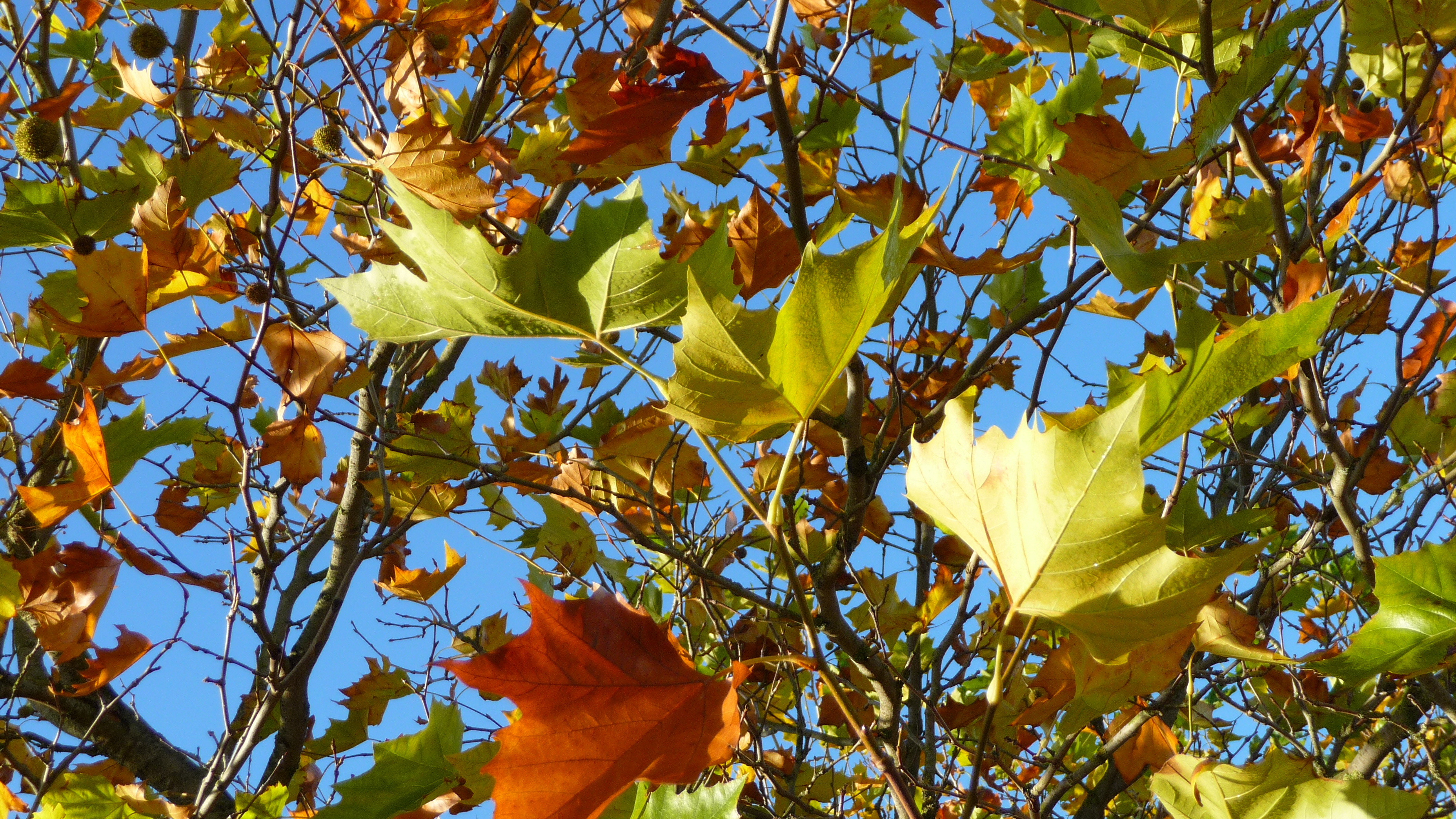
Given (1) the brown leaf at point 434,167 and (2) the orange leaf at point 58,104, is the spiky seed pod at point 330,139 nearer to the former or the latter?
(2) the orange leaf at point 58,104

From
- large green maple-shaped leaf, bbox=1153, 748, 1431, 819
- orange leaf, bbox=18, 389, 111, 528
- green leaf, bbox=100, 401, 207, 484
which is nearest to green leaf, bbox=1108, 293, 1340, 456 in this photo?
large green maple-shaped leaf, bbox=1153, 748, 1431, 819

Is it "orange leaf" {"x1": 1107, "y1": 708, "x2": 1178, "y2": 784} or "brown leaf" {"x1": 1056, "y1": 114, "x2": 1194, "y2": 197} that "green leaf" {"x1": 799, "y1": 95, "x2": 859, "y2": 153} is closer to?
"brown leaf" {"x1": 1056, "y1": 114, "x2": 1194, "y2": 197}

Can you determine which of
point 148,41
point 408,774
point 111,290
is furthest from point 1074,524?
point 148,41

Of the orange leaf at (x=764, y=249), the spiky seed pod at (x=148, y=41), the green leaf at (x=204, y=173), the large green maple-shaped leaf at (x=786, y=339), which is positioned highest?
the spiky seed pod at (x=148, y=41)

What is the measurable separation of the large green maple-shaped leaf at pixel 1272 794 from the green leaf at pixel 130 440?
1.59 metres

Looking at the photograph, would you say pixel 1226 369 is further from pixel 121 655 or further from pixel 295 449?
pixel 121 655

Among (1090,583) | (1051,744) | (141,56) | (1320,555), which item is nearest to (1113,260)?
(1090,583)

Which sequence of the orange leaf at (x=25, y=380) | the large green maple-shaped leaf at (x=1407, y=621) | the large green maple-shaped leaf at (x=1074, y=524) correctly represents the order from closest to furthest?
the large green maple-shaped leaf at (x=1074, y=524), the large green maple-shaped leaf at (x=1407, y=621), the orange leaf at (x=25, y=380)

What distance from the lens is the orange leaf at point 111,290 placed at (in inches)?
57.6

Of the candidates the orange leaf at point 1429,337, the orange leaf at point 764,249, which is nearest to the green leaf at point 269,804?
the orange leaf at point 764,249

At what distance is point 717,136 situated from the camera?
1618 mm

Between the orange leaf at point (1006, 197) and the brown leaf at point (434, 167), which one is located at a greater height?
the orange leaf at point (1006, 197)

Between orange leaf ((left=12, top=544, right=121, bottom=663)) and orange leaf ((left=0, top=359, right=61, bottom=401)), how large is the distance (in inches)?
14.7

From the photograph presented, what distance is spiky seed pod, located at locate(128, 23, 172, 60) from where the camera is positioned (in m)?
3.00
